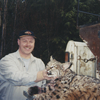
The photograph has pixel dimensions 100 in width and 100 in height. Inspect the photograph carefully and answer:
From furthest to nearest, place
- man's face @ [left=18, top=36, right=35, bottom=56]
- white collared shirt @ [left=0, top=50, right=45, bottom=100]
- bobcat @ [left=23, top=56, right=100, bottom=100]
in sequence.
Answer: man's face @ [left=18, top=36, right=35, bottom=56], white collared shirt @ [left=0, top=50, right=45, bottom=100], bobcat @ [left=23, top=56, right=100, bottom=100]

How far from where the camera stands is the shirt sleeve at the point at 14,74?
7.40ft

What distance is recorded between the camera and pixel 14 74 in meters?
2.35

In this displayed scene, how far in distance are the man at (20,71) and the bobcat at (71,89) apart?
265 mm

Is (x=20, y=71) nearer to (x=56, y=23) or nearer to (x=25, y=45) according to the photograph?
(x=25, y=45)

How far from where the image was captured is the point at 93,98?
6.21 ft

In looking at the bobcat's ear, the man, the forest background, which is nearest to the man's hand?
the man

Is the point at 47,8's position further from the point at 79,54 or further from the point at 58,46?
the point at 79,54

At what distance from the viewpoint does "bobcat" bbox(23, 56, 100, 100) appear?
193 centimetres

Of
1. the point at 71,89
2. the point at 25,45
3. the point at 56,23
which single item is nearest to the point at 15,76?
the point at 25,45

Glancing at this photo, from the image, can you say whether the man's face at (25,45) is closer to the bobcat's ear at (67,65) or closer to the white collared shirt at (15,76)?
the white collared shirt at (15,76)

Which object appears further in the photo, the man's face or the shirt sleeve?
the man's face

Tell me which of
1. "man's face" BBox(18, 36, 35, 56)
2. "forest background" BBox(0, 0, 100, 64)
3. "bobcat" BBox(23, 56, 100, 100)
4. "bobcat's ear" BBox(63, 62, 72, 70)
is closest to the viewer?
"bobcat" BBox(23, 56, 100, 100)

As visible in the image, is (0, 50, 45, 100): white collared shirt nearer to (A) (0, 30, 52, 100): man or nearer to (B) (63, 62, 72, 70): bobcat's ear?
(A) (0, 30, 52, 100): man

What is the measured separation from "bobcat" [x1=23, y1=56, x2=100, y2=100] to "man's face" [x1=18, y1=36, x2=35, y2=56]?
958mm
